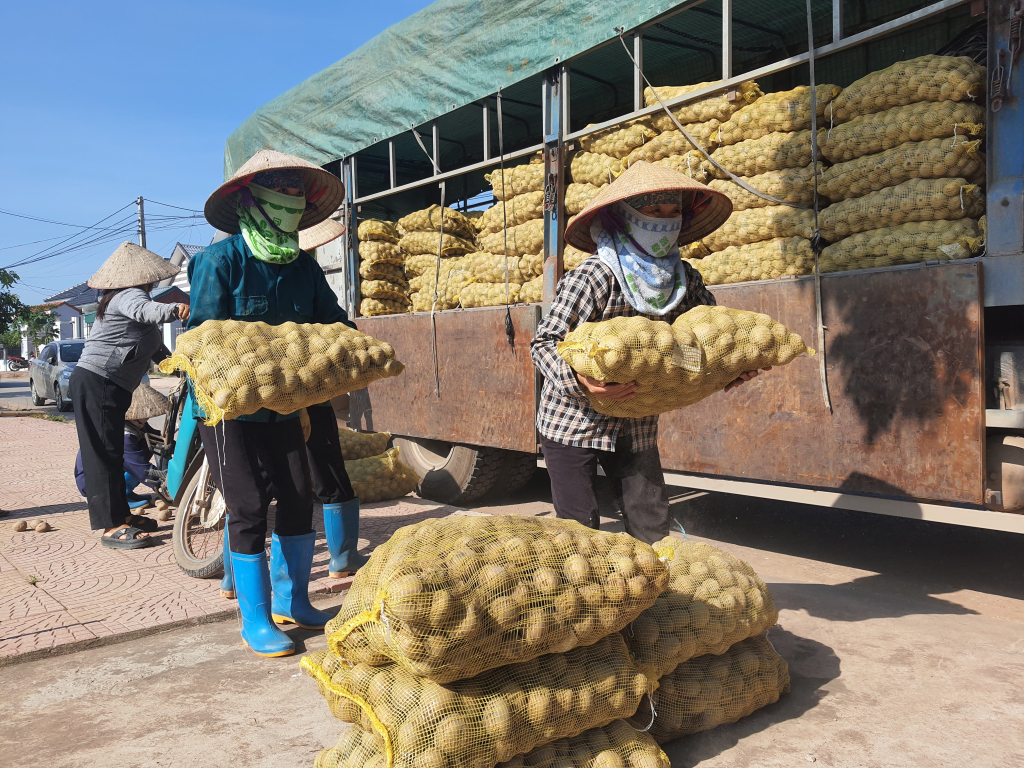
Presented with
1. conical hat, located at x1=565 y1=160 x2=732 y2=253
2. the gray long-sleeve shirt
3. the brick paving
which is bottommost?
the brick paving

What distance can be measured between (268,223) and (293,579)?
1595 mm

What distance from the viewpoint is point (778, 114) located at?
429 centimetres

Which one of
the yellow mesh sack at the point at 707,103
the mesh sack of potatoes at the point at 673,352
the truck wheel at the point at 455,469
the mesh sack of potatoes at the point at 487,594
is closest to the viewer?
the mesh sack of potatoes at the point at 487,594

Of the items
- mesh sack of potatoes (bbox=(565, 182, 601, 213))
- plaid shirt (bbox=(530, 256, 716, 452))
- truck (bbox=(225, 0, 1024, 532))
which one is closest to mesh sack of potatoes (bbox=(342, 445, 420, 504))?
truck (bbox=(225, 0, 1024, 532))

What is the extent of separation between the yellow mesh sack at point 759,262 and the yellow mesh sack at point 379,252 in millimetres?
3270

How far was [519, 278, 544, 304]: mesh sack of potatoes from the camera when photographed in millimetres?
5414

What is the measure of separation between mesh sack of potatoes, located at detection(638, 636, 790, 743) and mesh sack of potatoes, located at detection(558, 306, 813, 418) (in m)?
0.90

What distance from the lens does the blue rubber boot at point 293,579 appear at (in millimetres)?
3332

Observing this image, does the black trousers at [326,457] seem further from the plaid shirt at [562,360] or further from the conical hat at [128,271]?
the conical hat at [128,271]

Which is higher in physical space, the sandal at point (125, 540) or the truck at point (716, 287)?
the truck at point (716, 287)

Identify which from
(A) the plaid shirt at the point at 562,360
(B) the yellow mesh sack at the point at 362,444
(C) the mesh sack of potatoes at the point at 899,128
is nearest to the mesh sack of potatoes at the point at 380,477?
(B) the yellow mesh sack at the point at 362,444

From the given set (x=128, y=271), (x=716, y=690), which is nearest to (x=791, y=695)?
(x=716, y=690)

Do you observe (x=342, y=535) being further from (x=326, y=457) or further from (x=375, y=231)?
(x=375, y=231)

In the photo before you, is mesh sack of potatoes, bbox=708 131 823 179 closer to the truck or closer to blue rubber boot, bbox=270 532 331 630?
the truck
